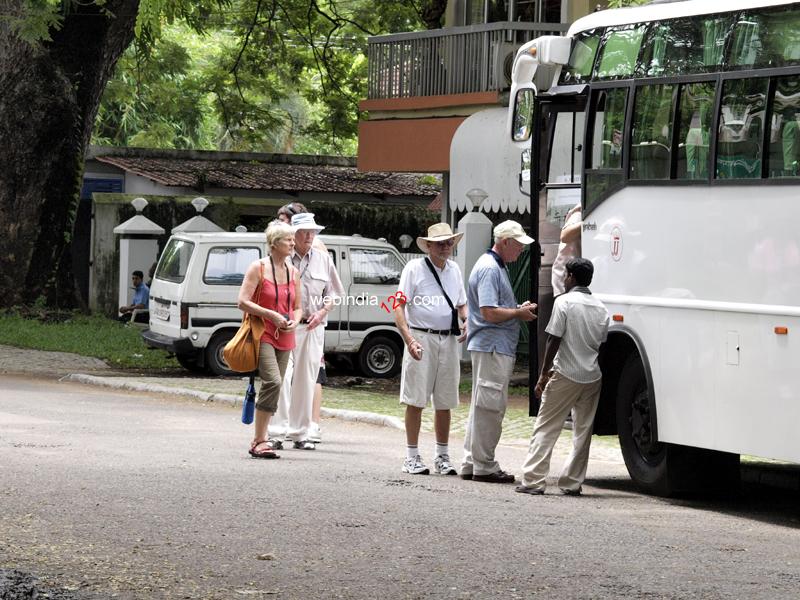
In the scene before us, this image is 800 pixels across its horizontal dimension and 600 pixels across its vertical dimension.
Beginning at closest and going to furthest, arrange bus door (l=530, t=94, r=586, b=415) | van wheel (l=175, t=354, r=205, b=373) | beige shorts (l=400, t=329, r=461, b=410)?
beige shorts (l=400, t=329, r=461, b=410) < bus door (l=530, t=94, r=586, b=415) < van wheel (l=175, t=354, r=205, b=373)

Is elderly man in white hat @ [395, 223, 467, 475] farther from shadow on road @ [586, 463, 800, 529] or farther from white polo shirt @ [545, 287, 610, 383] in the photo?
shadow on road @ [586, 463, 800, 529]

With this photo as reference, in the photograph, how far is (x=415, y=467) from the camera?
39.2 ft

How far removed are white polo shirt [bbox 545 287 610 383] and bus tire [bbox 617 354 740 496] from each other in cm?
59

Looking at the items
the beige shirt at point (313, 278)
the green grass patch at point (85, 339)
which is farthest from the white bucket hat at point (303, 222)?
the green grass patch at point (85, 339)

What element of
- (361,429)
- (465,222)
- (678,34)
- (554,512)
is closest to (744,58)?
(678,34)

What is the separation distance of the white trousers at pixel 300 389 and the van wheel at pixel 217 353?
26.4 feet

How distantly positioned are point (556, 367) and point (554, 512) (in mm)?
1365

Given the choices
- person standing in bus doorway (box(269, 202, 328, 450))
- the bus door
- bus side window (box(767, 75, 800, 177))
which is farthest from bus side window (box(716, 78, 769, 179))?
person standing in bus doorway (box(269, 202, 328, 450))

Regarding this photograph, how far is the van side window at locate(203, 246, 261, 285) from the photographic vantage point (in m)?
21.4

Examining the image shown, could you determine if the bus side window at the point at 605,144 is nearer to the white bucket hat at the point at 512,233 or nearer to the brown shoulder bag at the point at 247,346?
the white bucket hat at the point at 512,233

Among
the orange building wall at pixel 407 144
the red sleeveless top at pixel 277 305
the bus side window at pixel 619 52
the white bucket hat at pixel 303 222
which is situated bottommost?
the red sleeveless top at pixel 277 305

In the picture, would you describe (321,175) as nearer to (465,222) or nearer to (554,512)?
(465,222)

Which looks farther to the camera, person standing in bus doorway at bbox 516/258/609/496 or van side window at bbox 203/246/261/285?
van side window at bbox 203/246/261/285

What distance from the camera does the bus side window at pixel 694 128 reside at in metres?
11.1
